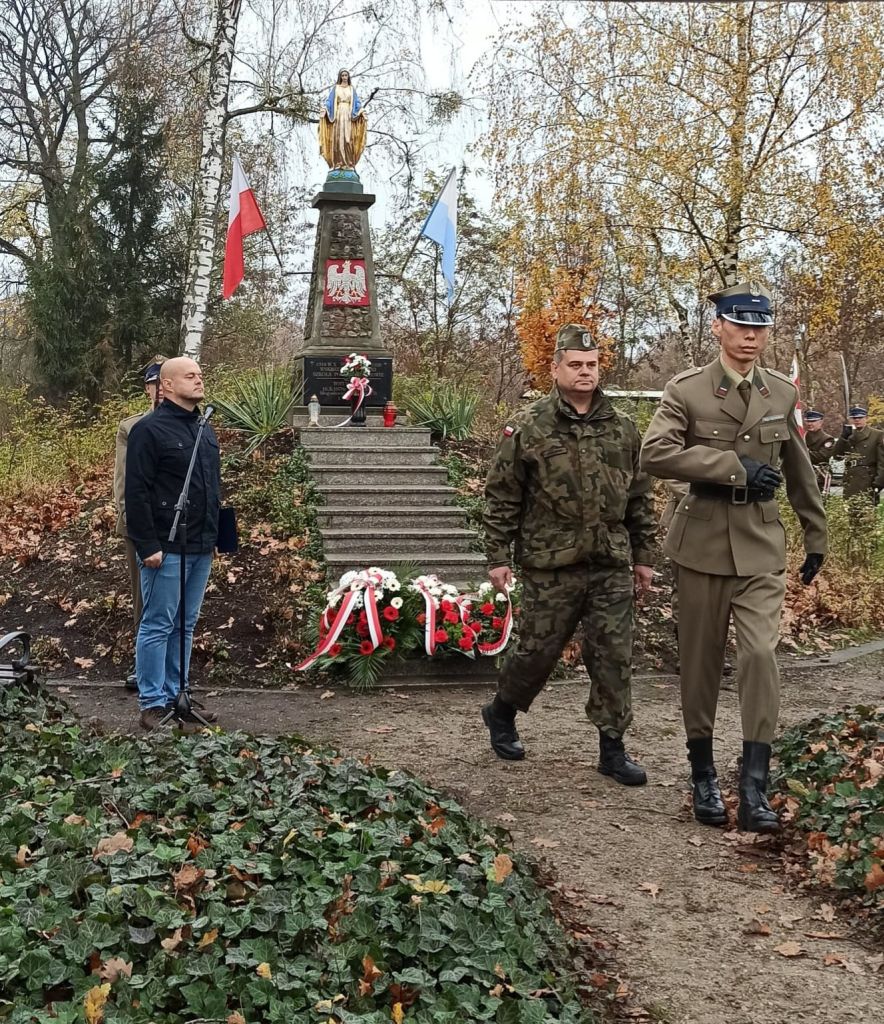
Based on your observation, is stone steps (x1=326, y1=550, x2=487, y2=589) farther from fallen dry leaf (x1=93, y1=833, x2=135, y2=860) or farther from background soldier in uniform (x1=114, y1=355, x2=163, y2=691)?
fallen dry leaf (x1=93, y1=833, x2=135, y2=860)

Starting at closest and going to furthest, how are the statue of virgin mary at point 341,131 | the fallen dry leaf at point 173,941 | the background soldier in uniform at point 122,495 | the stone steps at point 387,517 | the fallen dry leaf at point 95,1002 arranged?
the fallen dry leaf at point 95,1002, the fallen dry leaf at point 173,941, the background soldier in uniform at point 122,495, the stone steps at point 387,517, the statue of virgin mary at point 341,131

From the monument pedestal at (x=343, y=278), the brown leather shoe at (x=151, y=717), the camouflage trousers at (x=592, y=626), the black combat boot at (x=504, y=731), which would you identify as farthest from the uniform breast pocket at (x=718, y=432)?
the monument pedestal at (x=343, y=278)

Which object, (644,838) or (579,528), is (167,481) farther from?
(644,838)

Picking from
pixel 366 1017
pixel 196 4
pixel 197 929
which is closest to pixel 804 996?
pixel 366 1017

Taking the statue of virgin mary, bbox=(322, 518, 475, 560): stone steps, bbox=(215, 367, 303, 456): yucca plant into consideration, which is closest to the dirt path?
bbox=(322, 518, 475, 560): stone steps

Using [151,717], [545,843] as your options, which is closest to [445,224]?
[151,717]

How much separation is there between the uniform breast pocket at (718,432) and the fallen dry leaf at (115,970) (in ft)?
10.7

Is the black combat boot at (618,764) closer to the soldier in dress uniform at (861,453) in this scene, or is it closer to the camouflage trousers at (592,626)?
the camouflage trousers at (592,626)

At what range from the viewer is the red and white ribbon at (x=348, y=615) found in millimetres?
7734

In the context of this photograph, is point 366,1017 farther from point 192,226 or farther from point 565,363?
point 192,226

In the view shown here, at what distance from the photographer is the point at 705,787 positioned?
4863mm

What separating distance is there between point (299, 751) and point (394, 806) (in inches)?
37.2

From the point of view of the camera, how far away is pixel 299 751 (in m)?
4.81

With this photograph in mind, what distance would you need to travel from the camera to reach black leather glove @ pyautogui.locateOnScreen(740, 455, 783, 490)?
471cm
